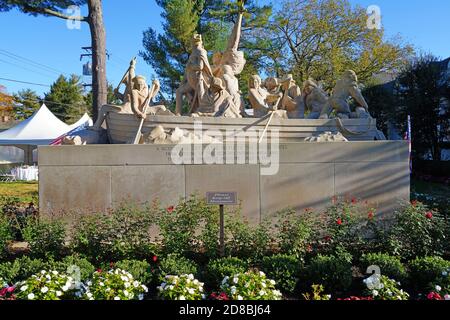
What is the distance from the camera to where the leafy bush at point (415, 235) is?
5551 mm

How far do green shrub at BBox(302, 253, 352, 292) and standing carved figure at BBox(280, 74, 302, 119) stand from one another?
4929 millimetres

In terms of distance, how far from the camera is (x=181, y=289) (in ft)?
13.7

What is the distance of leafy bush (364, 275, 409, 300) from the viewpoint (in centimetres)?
416

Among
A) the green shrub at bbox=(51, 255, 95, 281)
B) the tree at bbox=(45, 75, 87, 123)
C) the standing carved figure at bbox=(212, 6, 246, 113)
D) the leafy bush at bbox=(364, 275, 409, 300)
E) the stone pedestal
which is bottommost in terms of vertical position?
the leafy bush at bbox=(364, 275, 409, 300)

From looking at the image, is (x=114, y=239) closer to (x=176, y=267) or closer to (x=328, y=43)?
(x=176, y=267)

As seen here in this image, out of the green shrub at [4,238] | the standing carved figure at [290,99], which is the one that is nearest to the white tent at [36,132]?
the standing carved figure at [290,99]

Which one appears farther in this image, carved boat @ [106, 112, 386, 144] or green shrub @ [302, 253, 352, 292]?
carved boat @ [106, 112, 386, 144]

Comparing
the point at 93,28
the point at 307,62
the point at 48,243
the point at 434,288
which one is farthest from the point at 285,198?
the point at 307,62

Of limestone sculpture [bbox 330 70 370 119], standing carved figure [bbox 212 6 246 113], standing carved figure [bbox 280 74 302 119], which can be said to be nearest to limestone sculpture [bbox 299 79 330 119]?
standing carved figure [bbox 280 74 302 119]

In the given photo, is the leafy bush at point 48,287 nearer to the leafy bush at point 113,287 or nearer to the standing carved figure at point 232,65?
the leafy bush at point 113,287

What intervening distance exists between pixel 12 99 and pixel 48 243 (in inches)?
1993

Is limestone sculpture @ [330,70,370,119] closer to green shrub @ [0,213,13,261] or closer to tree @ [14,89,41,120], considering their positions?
green shrub @ [0,213,13,261]

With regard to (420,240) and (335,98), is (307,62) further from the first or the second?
(420,240)
